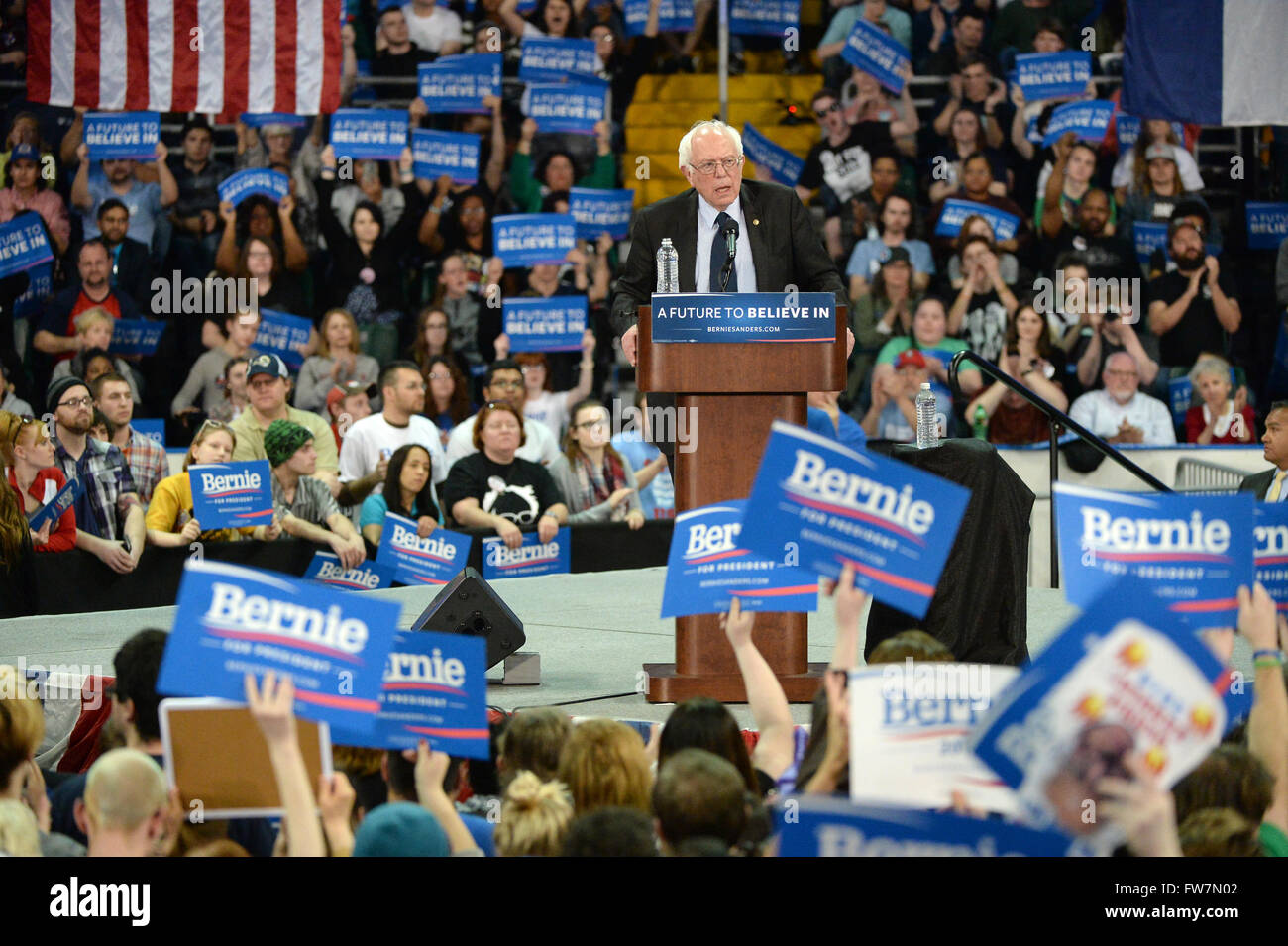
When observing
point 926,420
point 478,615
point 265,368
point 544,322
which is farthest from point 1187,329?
point 478,615

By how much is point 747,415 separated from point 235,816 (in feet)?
6.51

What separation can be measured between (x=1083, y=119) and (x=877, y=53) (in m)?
1.35

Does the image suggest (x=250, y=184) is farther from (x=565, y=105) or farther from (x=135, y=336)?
(x=565, y=105)

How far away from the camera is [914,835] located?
2.61m

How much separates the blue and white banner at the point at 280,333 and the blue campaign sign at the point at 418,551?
252cm

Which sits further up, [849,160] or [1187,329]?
[849,160]

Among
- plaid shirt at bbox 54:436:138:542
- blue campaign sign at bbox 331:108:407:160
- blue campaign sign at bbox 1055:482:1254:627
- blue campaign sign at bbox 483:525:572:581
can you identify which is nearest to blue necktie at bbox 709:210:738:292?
blue campaign sign at bbox 1055:482:1254:627

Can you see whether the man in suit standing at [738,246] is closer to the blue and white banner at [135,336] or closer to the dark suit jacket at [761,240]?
the dark suit jacket at [761,240]

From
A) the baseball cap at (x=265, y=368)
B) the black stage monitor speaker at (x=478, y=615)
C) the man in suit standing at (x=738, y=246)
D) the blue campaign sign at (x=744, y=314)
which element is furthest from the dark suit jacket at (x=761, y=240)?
the baseball cap at (x=265, y=368)

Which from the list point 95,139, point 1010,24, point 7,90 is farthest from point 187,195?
point 1010,24

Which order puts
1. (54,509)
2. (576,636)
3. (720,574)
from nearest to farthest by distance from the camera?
(720,574) → (576,636) → (54,509)

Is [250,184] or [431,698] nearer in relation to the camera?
[431,698]

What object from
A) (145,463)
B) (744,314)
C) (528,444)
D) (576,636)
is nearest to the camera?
(744,314)

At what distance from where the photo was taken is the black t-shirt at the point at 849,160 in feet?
35.7
